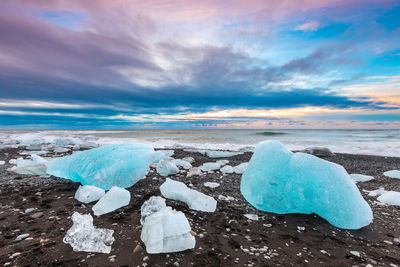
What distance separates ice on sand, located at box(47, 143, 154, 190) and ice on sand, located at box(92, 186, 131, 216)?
2.31 feet

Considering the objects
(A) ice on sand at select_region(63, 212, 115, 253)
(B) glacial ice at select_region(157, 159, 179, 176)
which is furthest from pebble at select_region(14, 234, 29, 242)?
(B) glacial ice at select_region(157, 159, 179, 176)

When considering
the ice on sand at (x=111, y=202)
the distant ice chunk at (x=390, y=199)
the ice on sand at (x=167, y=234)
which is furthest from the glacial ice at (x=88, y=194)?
the distant ice chunk at (x=390, y=199)

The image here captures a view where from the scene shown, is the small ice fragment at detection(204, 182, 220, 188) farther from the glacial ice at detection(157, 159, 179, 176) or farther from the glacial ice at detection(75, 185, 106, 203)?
the glacial ice at detection(75, 185, 106, 203)

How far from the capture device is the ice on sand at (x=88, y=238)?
1.58m

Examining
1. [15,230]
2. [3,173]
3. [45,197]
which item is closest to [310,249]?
[15,230]

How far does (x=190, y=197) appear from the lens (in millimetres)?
2541

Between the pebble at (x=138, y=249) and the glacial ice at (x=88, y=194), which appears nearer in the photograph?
the pebble at (x=138, y=249)

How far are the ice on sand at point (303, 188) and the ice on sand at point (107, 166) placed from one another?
1.73m

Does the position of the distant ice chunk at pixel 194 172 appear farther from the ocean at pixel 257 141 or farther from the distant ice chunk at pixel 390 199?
the ocean at pixel 257 141

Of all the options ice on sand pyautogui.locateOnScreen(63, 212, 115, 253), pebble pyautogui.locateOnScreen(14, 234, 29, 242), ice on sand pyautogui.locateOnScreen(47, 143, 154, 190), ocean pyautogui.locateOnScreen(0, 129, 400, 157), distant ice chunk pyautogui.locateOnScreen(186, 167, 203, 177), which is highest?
ice on sand pyautogui.locateOnScreen(47, 143, 154, 190)

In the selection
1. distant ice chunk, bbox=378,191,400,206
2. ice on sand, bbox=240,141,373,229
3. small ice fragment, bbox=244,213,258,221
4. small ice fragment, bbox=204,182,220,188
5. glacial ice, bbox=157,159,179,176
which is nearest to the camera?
ice on sand, bbox=240,141,373,229

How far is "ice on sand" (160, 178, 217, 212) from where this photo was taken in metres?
2.45

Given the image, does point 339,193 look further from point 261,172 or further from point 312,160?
point 261,172

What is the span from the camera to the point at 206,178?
399cm
